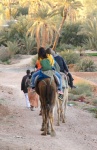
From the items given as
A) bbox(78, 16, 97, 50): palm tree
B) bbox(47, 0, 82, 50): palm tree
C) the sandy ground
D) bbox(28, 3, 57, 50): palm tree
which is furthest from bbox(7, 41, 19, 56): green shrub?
the sandy ground

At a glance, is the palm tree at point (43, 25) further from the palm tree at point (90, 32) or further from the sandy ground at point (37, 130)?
the sandy ground at point (37, 130)

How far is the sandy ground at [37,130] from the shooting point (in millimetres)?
11078

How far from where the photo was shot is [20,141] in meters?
11.2

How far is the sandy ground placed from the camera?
1108 cm

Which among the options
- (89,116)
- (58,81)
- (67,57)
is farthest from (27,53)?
(58,81)

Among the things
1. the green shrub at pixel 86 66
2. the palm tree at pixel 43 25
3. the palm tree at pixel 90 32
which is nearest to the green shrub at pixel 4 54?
the palm tree at pixel 43 25

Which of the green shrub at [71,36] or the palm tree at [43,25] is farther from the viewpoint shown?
the green shrub at [71,36]

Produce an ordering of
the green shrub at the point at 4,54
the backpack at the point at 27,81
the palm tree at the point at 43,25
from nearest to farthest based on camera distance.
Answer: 1. the backpack at the point at 27,81
2. the palm tree at the point at 43,25
3. the green shrub at the point at 4,54

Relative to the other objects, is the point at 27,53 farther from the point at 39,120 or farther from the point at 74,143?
the point at 74,143

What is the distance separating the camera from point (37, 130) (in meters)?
13.3

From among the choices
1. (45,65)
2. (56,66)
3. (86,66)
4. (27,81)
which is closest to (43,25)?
(86,66)

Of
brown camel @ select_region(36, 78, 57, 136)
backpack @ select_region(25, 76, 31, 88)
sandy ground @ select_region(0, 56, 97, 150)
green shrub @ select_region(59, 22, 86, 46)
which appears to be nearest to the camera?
sandy ground @ select_region(0, 56, 97, 150)

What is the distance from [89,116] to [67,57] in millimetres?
23643

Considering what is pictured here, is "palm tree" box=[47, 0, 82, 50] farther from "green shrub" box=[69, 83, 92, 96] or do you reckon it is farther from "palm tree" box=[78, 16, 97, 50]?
"green shrub" box=[69, 83, 92, 96]
